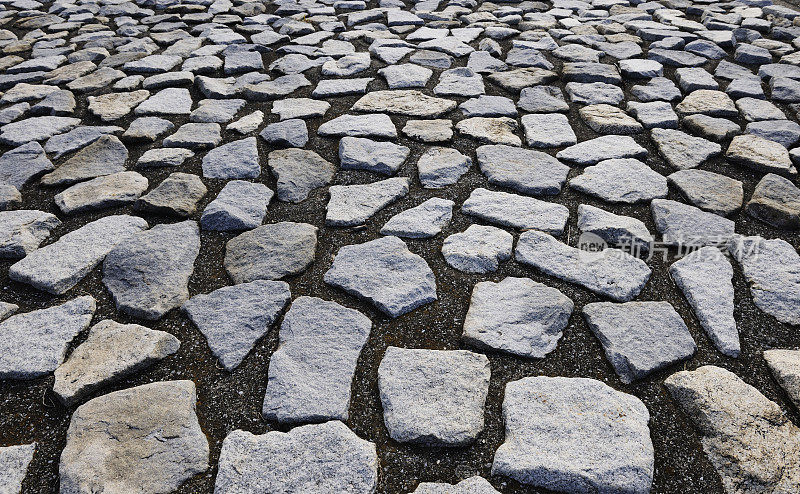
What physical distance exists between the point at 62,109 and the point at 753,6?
582 centimetres

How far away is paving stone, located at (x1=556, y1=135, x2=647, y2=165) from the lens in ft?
8.84

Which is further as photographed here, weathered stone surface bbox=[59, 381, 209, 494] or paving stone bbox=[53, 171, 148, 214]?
paving stone bbox=[53, 171, 148, 214]

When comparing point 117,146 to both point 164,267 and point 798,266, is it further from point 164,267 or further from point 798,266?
point 798,266

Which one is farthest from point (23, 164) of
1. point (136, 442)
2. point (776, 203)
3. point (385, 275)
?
point (776, 203)

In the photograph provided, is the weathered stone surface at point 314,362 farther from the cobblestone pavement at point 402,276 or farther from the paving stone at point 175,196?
the paving stone at point 175,196

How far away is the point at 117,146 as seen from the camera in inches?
112

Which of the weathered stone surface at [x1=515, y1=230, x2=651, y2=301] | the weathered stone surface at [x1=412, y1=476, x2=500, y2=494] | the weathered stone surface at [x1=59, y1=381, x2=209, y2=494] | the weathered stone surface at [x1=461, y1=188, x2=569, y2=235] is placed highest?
the weathered stone surface at [x1=461, y1=188, x2=569, y2=235]

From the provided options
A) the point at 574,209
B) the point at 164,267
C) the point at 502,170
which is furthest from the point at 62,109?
the point at 574,209

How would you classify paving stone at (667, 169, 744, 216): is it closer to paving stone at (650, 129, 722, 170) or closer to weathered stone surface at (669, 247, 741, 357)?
paving stone at (650, 129, 722, 170)

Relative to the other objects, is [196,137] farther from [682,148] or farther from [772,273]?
[772,273]

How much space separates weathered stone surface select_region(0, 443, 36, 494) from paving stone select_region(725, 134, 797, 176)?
3143mm

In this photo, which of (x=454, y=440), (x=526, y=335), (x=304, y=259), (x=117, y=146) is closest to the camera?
(x=454, y=440)

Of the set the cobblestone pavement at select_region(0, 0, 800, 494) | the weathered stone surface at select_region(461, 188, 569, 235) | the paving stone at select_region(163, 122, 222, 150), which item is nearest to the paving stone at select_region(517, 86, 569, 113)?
the cobblestone pavement at select_region(0, 0, 800, 494)

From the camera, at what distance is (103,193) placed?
2.47m
